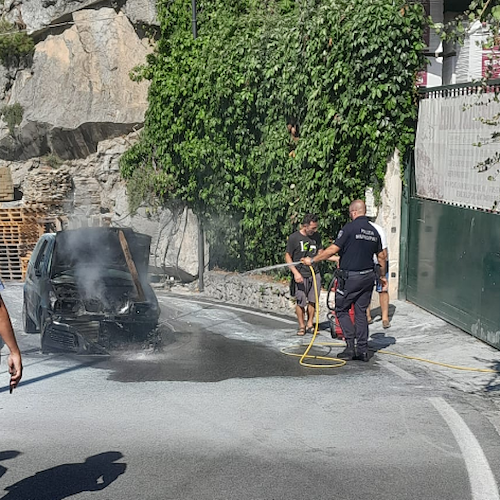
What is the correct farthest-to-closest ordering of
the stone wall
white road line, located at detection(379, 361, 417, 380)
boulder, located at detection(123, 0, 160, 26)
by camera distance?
boulder, located at detection(123, 0, 160, 26) < the stone wall < white road line, located at detection(379, 361, 417, 380)

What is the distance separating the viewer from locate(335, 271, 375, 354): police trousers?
32.8 ft

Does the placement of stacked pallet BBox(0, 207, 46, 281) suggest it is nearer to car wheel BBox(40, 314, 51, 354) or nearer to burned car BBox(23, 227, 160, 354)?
burned car BBox(23, 227, 160, 354)

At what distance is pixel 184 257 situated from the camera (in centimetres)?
1900

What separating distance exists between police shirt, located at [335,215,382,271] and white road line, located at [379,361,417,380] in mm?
1202

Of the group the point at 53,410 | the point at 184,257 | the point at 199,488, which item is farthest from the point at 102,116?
the point at 199,488

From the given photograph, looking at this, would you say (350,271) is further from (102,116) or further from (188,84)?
(102,116)

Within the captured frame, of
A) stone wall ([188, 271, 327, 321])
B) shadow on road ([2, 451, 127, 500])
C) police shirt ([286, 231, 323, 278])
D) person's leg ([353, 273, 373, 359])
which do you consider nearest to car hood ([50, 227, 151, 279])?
police shirt ([286, 231, 323, 278])

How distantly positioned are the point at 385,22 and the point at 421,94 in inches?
52.7

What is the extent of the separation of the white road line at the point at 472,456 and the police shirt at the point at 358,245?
2333 millimetres

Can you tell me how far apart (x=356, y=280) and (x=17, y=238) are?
13644mm

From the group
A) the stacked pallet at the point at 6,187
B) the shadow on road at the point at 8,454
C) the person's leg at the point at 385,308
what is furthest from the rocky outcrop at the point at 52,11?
the shadow on road at the point at 8,454

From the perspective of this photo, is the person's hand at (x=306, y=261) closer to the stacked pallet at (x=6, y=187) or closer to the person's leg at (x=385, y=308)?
the person's leg at (x=385, y=308)

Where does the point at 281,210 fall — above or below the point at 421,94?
below

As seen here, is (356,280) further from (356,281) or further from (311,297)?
(311,297)
